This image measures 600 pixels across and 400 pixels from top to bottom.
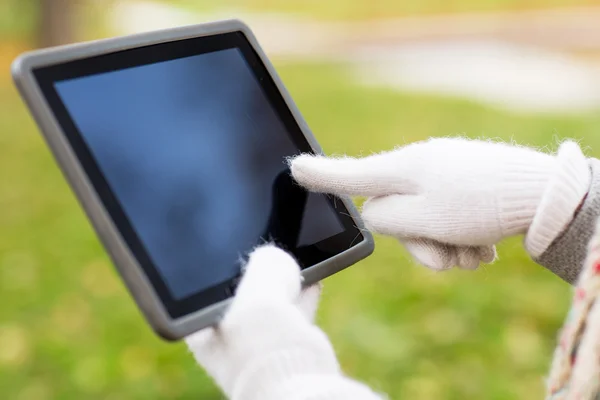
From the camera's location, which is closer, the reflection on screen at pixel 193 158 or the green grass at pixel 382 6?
the reflection on screen at pixel 193 158

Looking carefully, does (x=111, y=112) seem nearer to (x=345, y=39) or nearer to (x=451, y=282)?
(x=451, y=282)

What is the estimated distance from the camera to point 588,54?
6.86m

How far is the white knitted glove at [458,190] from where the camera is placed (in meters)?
1.10

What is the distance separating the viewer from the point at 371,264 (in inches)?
119

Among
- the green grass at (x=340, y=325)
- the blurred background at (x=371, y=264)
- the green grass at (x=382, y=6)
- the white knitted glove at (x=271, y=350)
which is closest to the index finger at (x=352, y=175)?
the white knitted glove at (x=271, y=350)

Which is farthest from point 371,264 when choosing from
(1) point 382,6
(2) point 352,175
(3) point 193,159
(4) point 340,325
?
(1) point 382,6

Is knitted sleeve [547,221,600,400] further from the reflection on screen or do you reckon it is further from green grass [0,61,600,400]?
green grass [0,61,600,400]

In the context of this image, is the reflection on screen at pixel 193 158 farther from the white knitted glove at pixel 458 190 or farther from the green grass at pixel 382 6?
the green grass at pixel 382 6

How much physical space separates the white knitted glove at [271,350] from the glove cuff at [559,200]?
1.16 ft

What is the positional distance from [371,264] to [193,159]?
200 cm

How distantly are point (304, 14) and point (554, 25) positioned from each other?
304cm

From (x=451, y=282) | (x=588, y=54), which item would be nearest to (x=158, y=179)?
(x=451, y=282)

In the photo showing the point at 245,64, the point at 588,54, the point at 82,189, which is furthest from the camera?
the point at 588,54

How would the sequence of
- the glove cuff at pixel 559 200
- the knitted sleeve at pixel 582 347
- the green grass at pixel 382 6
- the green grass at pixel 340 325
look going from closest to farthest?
the knitted sleeve at pixel 582 347 → the glove cuff at pixel 559 200 → the green grass at pixel 340 325 → the green grass at pixel 382 6
